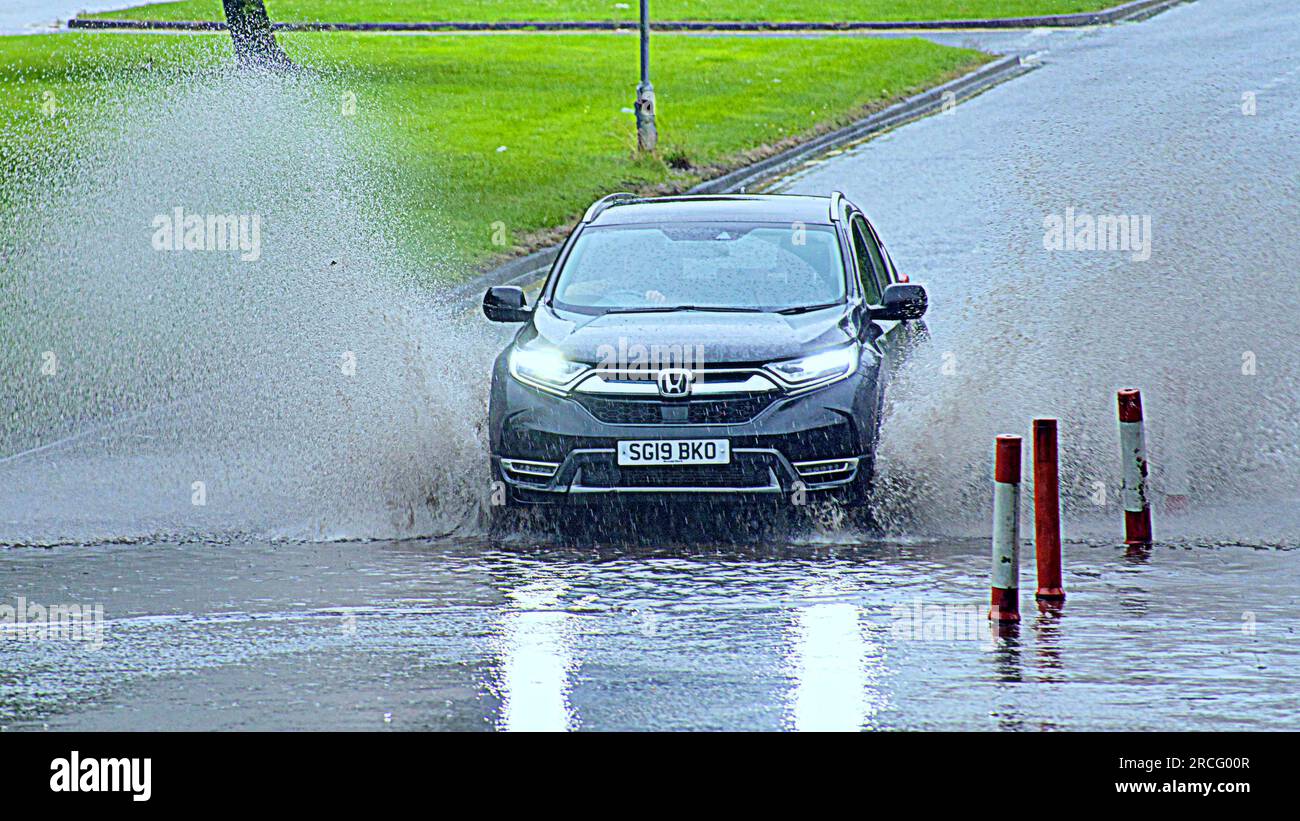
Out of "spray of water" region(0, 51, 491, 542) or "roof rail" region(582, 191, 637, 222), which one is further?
"roof rail" region(582, 191, 637, 222)

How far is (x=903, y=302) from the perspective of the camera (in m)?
9.88

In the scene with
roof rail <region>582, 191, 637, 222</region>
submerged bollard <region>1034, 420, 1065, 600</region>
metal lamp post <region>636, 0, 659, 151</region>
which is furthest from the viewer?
metal lamp post <region>636, 0, 659, 151</region>

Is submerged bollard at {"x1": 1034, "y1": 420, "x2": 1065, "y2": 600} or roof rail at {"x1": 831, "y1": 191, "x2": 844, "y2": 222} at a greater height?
roof rail at {"x1": 831, "y1": 191, "x2": 844, "y2": 222}

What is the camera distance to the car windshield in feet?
32.8

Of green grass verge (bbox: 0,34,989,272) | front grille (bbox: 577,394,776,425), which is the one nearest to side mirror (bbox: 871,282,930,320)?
front grille (bbox: 577,394,776,425)

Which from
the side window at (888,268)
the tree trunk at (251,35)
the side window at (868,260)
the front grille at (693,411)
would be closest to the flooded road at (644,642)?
the front grille at (693,411)

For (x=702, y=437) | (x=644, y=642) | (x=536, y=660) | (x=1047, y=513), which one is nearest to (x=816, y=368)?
(x=702, y=437)

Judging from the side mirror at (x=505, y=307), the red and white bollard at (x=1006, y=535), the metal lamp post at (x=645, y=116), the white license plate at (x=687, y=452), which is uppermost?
the metal lamp post at (x=645, y=116)

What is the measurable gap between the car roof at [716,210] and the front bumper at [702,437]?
1.71 metres

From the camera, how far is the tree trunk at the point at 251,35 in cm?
2934

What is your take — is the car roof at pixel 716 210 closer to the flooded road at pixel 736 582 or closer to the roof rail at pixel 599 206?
the roof rail at pixel 599 206

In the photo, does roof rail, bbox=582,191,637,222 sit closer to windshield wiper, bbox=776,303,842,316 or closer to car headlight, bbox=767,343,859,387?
windshield wiper, bbox=776,303,842,316

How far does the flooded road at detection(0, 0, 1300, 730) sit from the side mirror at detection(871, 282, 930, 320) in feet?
1.69
